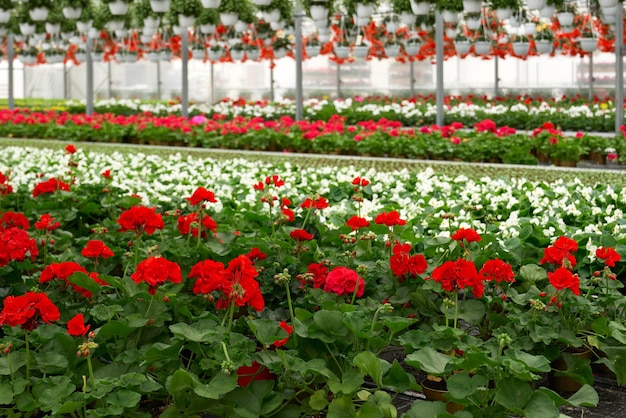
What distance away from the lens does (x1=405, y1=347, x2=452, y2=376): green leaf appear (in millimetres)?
2736

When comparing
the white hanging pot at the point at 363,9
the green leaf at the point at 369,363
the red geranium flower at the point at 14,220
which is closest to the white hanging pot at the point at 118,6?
the white hanging pot at the point at 363,9

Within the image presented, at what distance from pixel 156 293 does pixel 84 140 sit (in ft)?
33.0

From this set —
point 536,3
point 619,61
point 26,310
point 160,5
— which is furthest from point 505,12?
point 26,310

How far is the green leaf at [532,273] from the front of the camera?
3.66 metres

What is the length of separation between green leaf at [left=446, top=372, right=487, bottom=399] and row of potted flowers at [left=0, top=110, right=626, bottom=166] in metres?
6.18

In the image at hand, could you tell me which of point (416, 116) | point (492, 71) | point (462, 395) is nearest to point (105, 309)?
point (462, 395)

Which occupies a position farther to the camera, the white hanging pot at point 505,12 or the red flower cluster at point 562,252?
the white hanging pot at point 505,12

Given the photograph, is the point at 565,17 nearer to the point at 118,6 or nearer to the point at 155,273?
the point at 118,6

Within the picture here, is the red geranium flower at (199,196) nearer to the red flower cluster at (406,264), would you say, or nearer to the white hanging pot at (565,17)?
the red flower cluster at (406,264)

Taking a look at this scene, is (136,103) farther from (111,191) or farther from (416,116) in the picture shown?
(111,191)

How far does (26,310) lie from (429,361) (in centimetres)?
117

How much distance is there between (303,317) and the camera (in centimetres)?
319

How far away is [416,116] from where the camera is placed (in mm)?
16812

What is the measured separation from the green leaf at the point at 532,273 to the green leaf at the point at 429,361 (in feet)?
3.10
